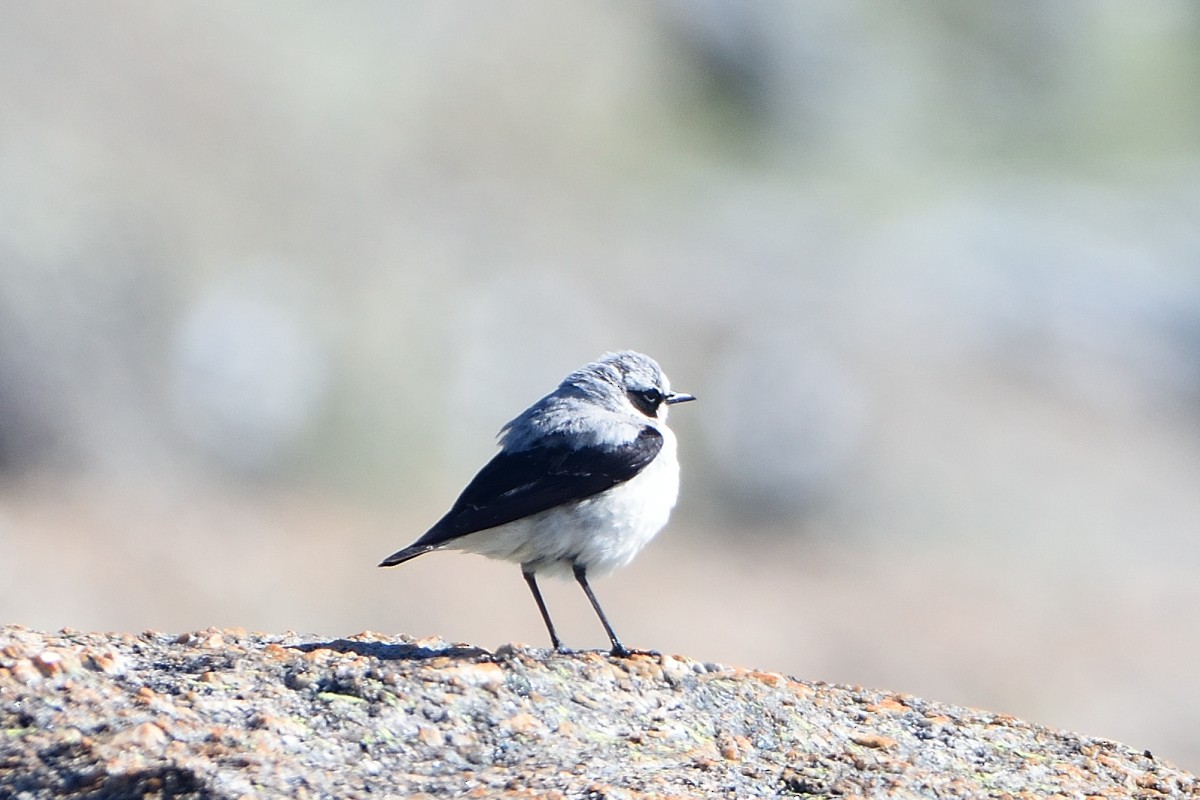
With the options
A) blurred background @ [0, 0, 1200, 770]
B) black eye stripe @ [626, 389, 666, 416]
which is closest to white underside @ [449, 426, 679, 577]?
black eye stripe @ [626, 389, 666, 416]

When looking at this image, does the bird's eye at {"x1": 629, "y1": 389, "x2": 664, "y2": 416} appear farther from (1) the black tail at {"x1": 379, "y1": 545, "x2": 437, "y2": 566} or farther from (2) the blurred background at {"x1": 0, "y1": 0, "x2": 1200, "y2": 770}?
(2) the blurred background at {"x1": 0, "y1": 0, "x2": 1200, "y2": 770}

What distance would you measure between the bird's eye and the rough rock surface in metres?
2.38

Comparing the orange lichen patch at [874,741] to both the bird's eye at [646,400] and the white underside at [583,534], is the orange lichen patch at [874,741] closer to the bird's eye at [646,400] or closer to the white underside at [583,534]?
the white underside at [583,534]

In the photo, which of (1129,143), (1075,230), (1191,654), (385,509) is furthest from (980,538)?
(1129,143)

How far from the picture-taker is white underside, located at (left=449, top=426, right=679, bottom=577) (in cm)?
768

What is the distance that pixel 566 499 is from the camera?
7652mm

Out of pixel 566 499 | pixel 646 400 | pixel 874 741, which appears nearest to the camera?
pixel 874 741

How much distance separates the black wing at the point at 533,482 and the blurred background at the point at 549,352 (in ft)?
34.0

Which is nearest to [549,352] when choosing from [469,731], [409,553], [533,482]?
[533,482]

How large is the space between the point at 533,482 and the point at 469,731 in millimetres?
2201

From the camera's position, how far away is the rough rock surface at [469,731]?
16.6 ft

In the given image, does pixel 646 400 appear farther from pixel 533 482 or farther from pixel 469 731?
pixel 469 731

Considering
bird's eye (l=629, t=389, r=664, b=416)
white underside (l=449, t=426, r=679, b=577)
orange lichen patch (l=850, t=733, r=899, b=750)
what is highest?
bird's eye (l=629, t=389, r=664, b=416)

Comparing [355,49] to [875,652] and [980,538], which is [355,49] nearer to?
[980,538]
